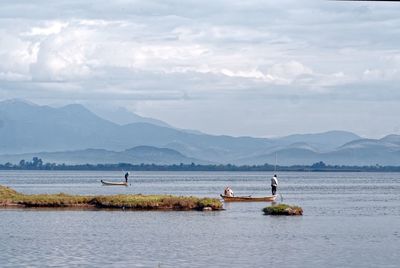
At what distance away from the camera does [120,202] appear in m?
77.5

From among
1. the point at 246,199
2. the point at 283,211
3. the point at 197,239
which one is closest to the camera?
the point at 197,239

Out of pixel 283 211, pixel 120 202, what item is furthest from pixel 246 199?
pixel 283 211

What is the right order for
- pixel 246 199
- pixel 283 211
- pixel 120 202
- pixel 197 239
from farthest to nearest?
1. pixel 246 199
2. pixel 120 202
3. pixel 283 211
4. pixel 197 239

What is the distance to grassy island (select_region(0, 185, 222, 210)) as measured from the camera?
2970 inches

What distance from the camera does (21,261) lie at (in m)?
42.5

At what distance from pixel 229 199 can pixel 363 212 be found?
52.7 feet

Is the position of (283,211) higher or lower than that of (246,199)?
lower

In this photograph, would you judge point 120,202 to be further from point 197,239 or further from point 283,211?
point 197,239

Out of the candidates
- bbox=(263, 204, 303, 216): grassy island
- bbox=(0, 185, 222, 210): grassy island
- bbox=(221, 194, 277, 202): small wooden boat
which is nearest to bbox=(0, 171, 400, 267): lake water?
bbox=(263, 204, 303, 216): grassy island

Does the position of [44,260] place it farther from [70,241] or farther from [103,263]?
[70,241]

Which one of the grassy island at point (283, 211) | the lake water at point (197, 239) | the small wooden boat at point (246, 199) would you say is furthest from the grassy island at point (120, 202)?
the small wooden boat at point (246, 199)

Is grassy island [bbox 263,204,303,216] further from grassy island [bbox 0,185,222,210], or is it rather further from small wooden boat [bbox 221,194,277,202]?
small wooden boat [bbox 221,194,277,202]

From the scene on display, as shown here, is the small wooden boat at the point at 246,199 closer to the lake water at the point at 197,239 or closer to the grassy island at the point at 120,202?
the lake water at the point at 197,239

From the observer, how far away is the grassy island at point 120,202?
75.4 meters
